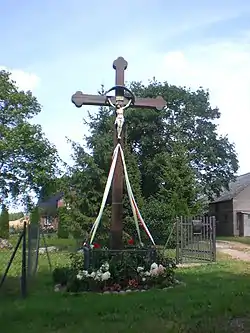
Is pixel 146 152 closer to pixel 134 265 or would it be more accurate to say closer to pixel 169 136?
pixel 169 136

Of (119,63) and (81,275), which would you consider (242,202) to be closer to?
(119,63)

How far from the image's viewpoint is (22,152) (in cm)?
3778

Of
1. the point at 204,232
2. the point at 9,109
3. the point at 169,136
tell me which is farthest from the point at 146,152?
the point at 204,232

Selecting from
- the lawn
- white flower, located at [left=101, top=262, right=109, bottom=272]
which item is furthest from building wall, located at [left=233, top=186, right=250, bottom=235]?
white flower, located at [left=101, top=262, right=109, bottom=272]

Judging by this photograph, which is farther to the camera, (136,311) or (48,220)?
(48,220)

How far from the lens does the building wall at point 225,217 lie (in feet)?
176

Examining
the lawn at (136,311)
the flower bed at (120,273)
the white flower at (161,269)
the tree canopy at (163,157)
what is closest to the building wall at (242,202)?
the tree canopy at (163,157)

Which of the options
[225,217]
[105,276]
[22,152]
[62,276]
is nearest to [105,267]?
[105,276]

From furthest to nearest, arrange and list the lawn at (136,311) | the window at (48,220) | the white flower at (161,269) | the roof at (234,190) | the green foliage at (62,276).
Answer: the window at (48,220) → the roof at (234,190) → the green foliage at (62,276) → the white flower at (161,269) → the lawn at (136,311)

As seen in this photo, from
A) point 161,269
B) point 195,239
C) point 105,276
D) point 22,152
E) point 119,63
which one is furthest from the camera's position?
point 22,152

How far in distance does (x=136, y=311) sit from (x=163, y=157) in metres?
31.6

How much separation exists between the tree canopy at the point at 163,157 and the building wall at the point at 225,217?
8762 mm

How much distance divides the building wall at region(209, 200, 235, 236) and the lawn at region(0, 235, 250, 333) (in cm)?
4354

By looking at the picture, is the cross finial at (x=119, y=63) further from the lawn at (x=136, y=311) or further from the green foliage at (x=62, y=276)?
the lawn at (x=136, y=311)
